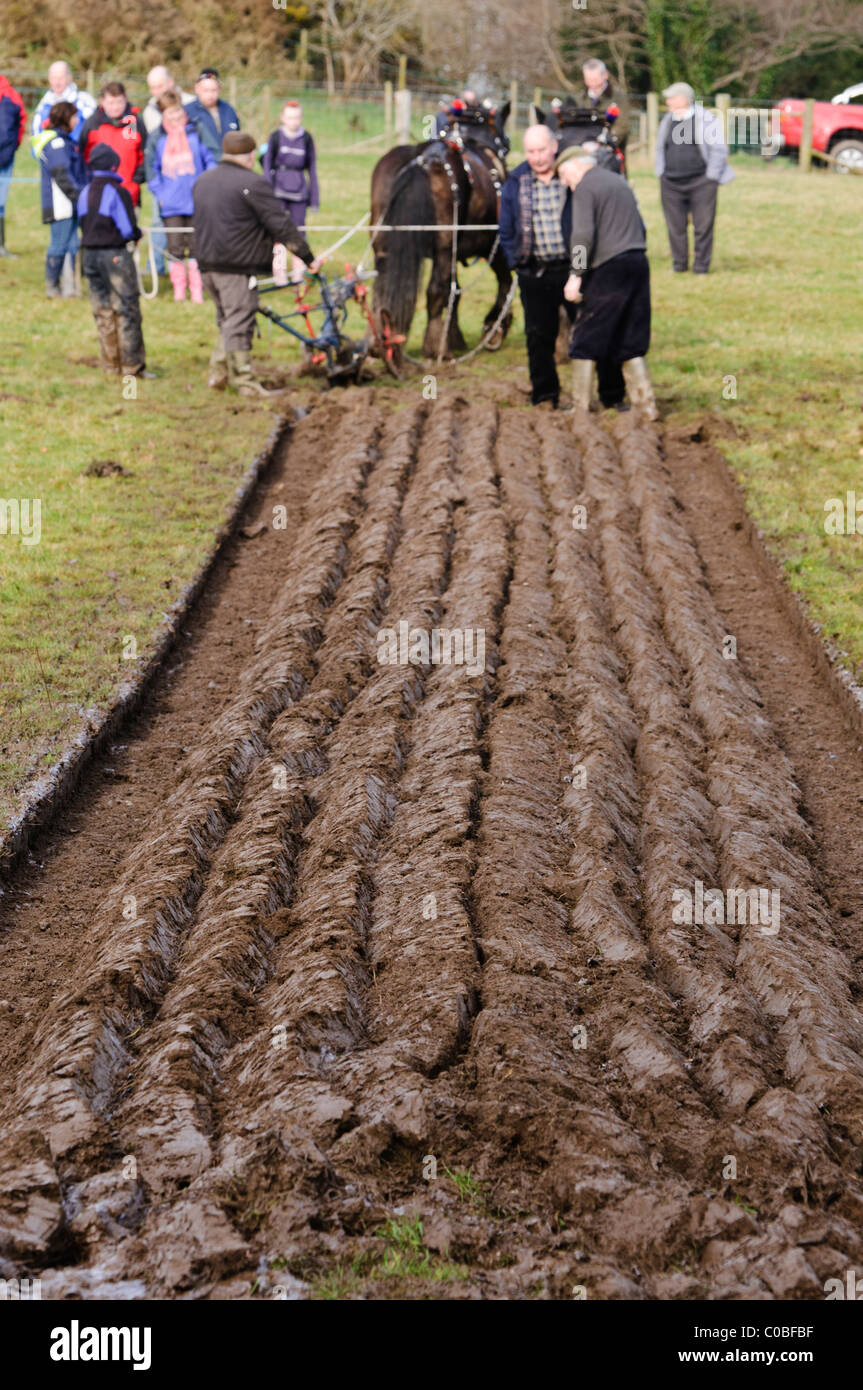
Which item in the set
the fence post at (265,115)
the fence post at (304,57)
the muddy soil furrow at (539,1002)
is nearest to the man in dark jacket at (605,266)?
the muddy soil furrow at (539,1002)

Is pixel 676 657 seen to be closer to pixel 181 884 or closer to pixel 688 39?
pixel 181 884

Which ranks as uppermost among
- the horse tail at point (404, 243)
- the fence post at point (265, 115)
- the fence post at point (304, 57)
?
the fence post at point (304, 57)

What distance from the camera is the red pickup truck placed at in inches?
1049

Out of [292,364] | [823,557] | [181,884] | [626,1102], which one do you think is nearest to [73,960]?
[181,884]

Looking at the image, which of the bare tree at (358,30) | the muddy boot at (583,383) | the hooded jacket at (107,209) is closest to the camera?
the muddy boot at (583,383)

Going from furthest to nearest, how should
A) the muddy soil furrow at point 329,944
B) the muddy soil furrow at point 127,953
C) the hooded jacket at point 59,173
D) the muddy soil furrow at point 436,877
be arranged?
the hooded jacket at point 59,173, the muddy soil furrow at point 436,877, the muddy soil furrow at point 329,944, the muddy soil furrow at point 127,953

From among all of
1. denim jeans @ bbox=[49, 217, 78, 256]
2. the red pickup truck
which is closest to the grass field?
denim jeans @ bbox=[49, 217, 78, 256]

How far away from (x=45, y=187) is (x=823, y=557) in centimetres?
862

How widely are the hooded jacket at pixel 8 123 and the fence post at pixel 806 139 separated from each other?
54.9 feet

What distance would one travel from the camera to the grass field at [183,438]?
278 inches

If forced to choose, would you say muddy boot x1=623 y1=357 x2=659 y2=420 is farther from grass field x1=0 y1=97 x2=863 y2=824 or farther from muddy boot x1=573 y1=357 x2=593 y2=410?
grass field x1=0 y1=97 x2=863 y2=824

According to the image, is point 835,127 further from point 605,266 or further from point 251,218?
point 605,266

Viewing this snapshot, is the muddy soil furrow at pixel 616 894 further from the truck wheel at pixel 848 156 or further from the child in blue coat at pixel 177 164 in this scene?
the truck wheel at pixel 848 156

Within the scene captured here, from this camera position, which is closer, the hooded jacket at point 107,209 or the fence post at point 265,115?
the hooded jacket at point 107,209
